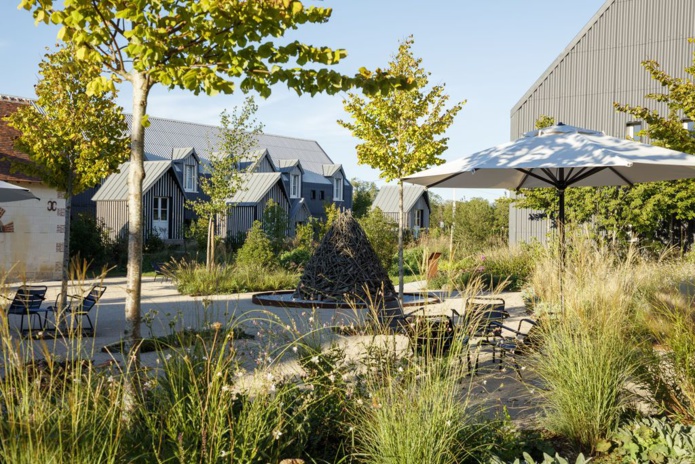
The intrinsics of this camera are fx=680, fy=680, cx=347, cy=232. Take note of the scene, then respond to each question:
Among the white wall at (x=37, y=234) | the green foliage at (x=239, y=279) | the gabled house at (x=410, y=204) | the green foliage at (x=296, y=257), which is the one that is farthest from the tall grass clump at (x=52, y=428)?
the gabled house at (x=410, y=204)

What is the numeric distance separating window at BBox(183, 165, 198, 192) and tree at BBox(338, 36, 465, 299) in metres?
22.6

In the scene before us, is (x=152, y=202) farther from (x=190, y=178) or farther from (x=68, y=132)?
(x=68, y=132)

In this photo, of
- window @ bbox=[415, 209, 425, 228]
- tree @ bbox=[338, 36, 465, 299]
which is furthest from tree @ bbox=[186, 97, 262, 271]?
window @ bbox=[415, 209, 425, 228]

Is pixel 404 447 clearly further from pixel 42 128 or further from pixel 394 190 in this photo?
pixel 394 190

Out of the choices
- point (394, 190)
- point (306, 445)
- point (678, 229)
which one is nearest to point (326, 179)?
point (394, 190)

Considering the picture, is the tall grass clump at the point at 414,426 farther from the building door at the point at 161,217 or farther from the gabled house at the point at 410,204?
the gabled house at the point at 410,204

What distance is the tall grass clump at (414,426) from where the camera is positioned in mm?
3547

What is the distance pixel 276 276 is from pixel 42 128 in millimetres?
7038

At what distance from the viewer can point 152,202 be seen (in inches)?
1216

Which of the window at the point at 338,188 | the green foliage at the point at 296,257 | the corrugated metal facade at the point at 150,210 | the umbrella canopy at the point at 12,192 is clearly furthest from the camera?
the window at the point at 338,188

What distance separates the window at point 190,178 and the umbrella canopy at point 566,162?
27503 millimetres

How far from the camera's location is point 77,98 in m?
12.0

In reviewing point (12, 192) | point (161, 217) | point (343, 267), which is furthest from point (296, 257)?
point (12, 192)

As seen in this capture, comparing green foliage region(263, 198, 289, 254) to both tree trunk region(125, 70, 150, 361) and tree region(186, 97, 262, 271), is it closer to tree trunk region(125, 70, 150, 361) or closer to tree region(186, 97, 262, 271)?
tree region(186, 97, 262, 271)
